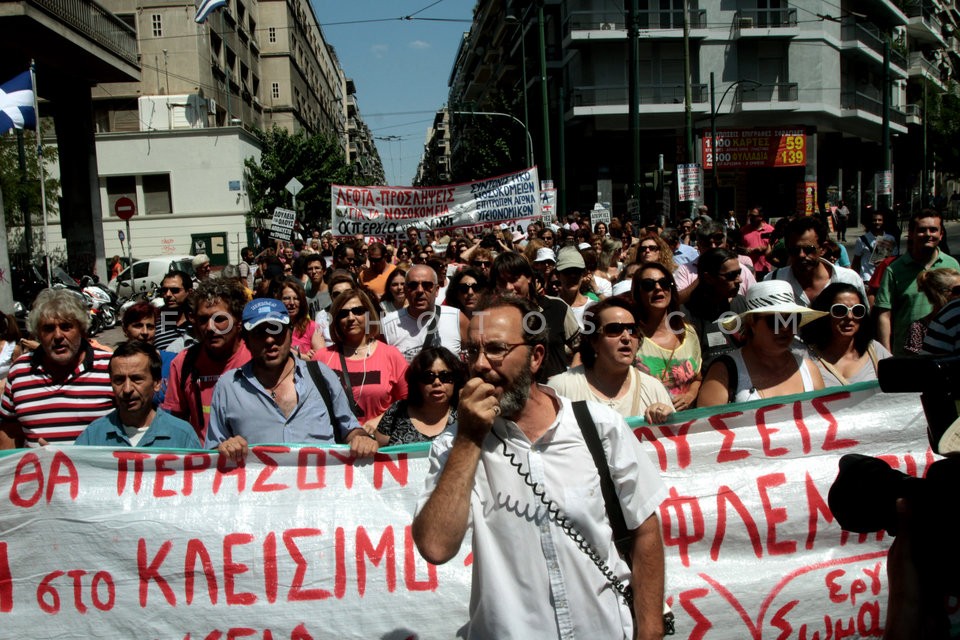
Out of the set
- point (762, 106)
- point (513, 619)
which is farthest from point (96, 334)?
point (762, 106)

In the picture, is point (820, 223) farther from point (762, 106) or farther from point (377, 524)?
point (762, 106)

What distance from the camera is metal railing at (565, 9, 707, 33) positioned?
39938 mm

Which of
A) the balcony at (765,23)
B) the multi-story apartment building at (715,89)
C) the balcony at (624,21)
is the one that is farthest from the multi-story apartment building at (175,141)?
the balcony at (765,23)

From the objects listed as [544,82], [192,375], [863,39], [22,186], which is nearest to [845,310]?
[192,375]

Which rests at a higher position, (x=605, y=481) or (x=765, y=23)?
(x=765, y=23)

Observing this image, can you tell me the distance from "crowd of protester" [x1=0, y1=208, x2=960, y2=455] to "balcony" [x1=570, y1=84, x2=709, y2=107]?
34.3 metres

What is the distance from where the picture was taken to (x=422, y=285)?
629 centimetres

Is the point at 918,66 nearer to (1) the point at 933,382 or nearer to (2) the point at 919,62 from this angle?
(2) the point at 919,62

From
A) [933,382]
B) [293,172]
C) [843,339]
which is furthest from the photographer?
[293,172]

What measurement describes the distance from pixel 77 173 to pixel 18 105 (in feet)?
38.0

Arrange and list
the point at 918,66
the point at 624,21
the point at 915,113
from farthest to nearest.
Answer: the point at 918,66, the point at 915,113, the point at 624,21

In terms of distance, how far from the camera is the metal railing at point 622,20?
1572 inches

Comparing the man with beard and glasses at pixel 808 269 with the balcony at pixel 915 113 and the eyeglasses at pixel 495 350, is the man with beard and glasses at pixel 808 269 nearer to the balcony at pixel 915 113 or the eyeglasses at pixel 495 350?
the eyeglasses at pixel 495 350

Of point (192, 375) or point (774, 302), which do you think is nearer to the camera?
point (774, 302)
